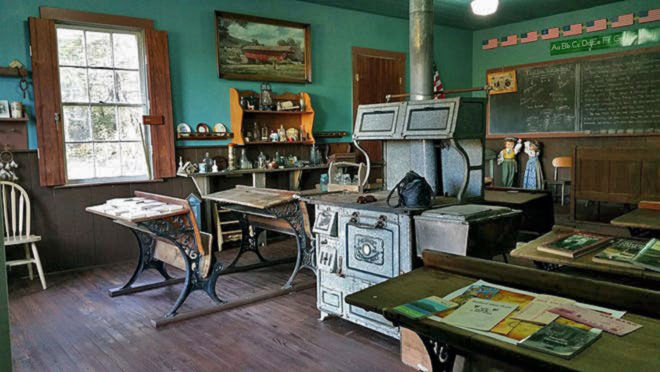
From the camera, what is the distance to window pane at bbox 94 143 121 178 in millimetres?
4926

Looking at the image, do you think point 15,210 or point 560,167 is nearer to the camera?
point 15,210

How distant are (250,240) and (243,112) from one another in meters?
1.67

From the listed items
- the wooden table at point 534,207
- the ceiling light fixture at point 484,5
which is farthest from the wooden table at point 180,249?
the ceiling light fixture at point 484,5

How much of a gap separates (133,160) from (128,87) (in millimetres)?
740

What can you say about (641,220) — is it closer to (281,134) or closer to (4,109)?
(281,134)

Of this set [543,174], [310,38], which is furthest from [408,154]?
[543,174]

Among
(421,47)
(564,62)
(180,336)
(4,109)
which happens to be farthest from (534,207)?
(4,109)

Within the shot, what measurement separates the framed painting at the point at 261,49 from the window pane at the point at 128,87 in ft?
2.90

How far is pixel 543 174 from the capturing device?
755cm

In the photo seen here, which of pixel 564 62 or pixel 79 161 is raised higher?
pixel 564 62

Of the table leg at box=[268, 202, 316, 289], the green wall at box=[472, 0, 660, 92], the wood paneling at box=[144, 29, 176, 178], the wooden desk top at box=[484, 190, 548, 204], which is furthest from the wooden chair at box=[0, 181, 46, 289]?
the green wall at box=[472, 0, 660, 92]

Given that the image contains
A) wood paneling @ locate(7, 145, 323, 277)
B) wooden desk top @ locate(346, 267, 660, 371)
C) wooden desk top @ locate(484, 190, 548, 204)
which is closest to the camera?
wooden desk top @ locate(346, 267, 660, 371)

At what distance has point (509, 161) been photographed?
772 centimetres

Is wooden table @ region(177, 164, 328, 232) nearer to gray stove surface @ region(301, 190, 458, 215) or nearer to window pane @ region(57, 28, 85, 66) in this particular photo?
window pane @ region(57, 28, 85, 66)
